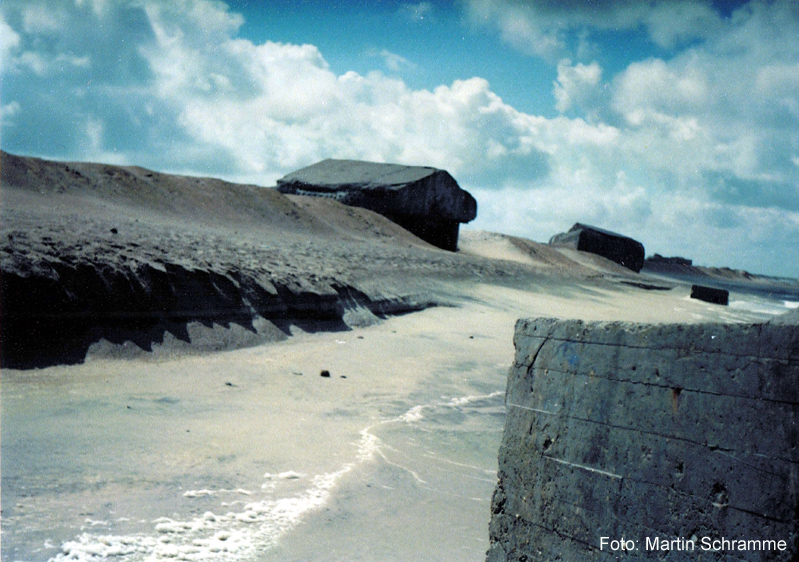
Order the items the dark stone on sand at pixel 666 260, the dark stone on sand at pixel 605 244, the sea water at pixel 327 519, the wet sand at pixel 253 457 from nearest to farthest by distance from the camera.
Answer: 1. the sea water at pixel 327 519
2. the wet sand at pixel 253 457
3. the dark stone on sand at pixel 605 244
4. the dark stone on sand at pixel 666 260

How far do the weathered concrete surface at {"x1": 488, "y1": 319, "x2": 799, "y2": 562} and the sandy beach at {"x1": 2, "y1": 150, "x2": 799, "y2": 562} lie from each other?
630 mm

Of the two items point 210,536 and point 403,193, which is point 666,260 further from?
point 210,536

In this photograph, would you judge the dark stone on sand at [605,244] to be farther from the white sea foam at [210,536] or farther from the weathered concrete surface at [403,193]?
the white sea foam at [210,536]

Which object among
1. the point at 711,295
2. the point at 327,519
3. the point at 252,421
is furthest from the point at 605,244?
the point at 327,519

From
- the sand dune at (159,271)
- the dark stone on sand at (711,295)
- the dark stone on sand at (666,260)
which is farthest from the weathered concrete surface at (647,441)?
the dark stone on sand at (666,260)

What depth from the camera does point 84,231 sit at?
6.72 meters

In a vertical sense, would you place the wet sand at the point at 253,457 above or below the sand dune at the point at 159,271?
below

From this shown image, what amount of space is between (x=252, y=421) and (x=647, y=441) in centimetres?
282

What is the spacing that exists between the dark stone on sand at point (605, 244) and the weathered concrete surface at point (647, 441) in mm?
31811

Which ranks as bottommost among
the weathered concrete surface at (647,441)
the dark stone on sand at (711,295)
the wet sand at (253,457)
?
the wet sand at (253,457)

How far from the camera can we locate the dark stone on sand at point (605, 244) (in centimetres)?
3347

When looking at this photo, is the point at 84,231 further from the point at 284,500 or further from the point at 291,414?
the point at 284,500

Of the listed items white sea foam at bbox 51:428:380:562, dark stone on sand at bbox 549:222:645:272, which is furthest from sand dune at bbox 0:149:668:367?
dark stone on sand at bbox 549:222:645:272

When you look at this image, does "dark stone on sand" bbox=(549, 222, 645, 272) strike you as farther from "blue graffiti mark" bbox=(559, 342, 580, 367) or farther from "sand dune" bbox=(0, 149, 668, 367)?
"blue graffiti mark" bbox=(559, 342, 580, 367)
